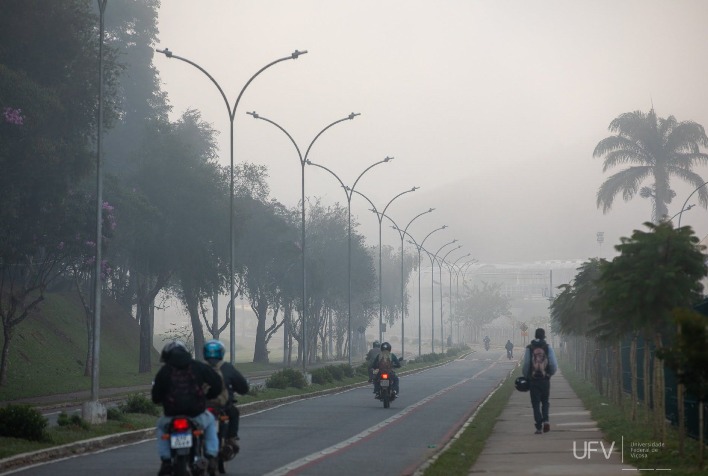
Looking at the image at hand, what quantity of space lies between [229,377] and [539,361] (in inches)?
378

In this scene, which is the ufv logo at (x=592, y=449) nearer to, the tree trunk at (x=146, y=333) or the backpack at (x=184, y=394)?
the backpack at (x=184, y=394)

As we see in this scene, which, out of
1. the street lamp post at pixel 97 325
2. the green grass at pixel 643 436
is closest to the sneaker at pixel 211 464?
the green grass at pixel 643 436

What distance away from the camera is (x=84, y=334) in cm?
6284

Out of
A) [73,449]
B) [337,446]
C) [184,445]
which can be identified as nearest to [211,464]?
[184,445]

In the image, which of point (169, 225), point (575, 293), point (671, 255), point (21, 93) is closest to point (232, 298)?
point (21, 93)

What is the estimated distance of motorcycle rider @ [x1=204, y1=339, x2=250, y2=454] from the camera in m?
14.3

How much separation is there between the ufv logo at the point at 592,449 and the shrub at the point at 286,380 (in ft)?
75.6

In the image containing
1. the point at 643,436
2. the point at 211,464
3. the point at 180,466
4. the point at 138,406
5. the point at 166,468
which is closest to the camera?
the point at 180,466

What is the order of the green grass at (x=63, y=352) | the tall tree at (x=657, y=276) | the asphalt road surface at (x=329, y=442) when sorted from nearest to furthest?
the asphalt road surface at (x=329, y=442), the tall tree at (x=657, y=276), the green grass at (x=63, y=352)

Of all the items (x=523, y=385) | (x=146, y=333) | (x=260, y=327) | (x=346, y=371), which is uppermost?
(x=260, y=327)

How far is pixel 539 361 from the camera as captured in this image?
22.9 m

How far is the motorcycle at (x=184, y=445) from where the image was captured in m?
11.7

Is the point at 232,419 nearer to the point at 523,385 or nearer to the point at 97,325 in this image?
the point at 523,385

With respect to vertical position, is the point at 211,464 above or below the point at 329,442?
above
